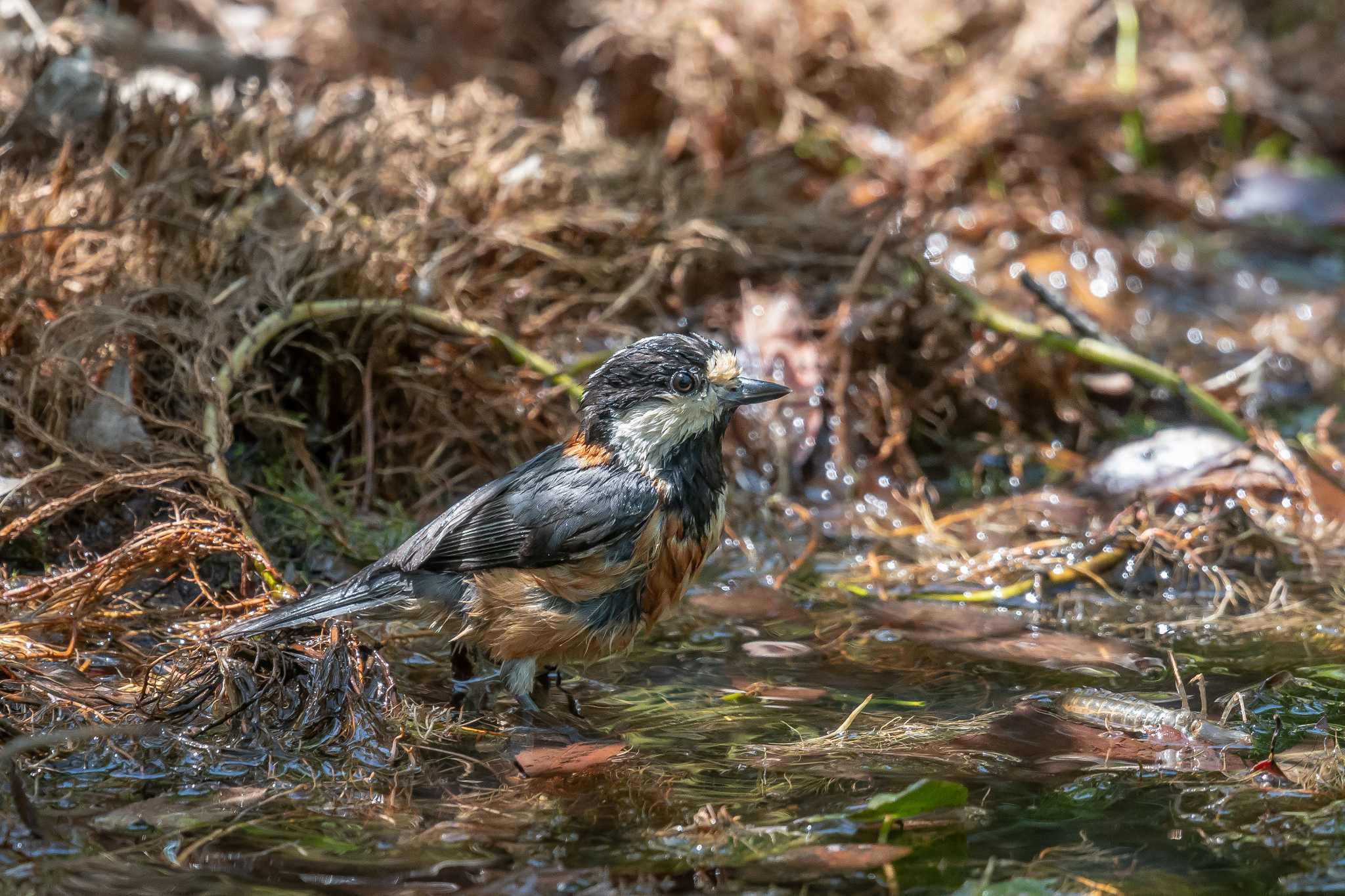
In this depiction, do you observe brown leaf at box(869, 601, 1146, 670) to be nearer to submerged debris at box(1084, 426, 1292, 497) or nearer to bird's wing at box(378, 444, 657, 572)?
submerged debris at box(1084, 426, 1292, 497)

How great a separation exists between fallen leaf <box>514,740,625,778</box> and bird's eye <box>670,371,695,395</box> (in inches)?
39.4

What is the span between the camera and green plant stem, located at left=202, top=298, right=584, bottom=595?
4.04 m

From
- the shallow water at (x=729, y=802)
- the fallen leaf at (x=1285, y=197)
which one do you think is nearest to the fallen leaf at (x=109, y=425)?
the shallow water at (x=729, y=802)

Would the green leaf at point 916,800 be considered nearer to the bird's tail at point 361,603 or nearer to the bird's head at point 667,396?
the bird's head at point 667,396

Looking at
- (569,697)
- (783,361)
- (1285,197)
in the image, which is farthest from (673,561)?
(1285,197)

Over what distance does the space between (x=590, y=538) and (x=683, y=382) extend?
0.52 m

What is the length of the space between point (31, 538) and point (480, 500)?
142cm

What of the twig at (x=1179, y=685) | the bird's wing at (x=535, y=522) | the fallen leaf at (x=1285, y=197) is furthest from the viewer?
the fallen leaf at (x=1285, y=197)

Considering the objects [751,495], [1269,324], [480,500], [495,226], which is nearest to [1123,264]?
[1269,324]

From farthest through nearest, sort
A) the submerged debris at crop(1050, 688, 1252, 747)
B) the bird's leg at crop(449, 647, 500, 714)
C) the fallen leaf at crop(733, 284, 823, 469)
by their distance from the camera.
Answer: the fallen leaf at crop(733, 284, 823, 469), the bird's leg at crop(449, 647, 500, 714), the submerged debris at crop(1050, 688, 1252, 747)

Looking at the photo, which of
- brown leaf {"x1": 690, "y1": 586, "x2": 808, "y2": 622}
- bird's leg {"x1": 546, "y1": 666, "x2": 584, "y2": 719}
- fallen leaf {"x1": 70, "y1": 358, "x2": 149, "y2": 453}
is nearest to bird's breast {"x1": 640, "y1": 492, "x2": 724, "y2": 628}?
bird's leg {"x1": 546, "y1": 666, "x2": 584, "y2": 719}

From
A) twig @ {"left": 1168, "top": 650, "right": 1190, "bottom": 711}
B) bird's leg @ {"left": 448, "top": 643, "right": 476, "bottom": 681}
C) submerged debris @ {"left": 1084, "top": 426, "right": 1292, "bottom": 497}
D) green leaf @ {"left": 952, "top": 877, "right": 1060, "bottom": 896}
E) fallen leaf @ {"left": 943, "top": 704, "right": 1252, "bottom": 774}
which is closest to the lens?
green leaf @ {"left": 952, "top": 877, "right": 1060, "bottom": 896}

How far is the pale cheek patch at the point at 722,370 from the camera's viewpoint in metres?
3.82

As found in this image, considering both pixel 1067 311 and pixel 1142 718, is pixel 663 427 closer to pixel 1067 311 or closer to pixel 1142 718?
pixel 1142 718
